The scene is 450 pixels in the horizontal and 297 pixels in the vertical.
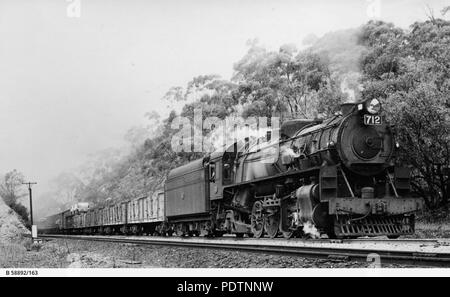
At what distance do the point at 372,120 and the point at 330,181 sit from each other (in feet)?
5.27

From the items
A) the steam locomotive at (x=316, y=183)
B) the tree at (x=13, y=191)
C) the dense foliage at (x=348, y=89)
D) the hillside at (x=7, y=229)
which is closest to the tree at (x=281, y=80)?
the dense foliage at (x=348, y=89)

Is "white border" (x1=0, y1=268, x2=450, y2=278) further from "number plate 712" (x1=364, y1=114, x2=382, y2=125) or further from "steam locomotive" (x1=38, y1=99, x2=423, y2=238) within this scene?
"number plate 712" (x1=364, y1=114, x2=382, y2=125)

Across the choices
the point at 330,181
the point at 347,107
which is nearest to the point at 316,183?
the point at 330,181

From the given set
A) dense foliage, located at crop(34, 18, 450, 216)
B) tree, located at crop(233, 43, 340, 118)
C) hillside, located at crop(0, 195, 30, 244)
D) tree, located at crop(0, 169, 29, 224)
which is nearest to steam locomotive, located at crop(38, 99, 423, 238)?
dense foliage, located at crop(34, 18, 450, 216)

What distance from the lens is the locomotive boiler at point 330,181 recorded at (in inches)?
441

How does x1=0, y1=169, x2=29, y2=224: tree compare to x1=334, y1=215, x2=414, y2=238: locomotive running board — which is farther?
x1=0, y1=169, x2=29, y2=224: tree

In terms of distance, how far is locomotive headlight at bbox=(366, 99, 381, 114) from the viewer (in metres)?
11.6

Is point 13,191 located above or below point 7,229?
above

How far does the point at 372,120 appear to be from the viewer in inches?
459

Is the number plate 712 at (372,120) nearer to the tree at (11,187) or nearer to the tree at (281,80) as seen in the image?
the tree at (281,80)

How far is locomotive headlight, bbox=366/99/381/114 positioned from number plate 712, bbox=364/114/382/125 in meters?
0.10

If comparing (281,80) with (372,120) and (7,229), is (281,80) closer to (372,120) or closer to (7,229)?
(7,229)
